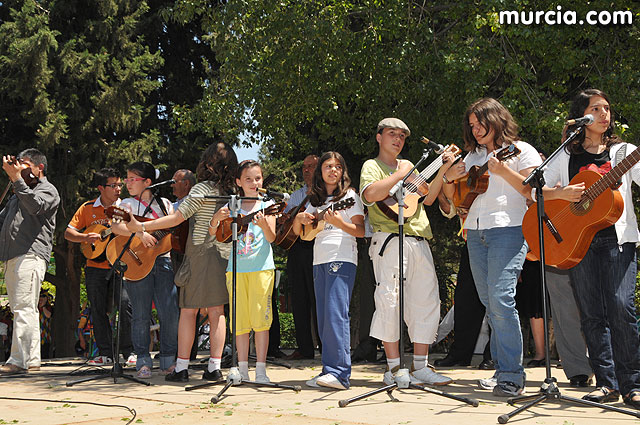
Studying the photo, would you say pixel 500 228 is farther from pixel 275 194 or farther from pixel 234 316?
pixel 234 316

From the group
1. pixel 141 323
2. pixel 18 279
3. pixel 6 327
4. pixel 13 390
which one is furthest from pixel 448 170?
pixel 6 327

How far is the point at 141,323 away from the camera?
290 inches

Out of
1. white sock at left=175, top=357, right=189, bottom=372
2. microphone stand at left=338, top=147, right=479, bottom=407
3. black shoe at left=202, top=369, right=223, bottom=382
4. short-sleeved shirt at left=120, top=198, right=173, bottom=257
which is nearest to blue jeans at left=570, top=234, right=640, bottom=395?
microphone stand at left=338, top=147, right=479, bottom=407

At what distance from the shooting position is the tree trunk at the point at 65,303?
52.3ft

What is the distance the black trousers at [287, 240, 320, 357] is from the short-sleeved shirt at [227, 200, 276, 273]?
7.92 ft

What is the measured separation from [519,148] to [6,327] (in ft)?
37.9

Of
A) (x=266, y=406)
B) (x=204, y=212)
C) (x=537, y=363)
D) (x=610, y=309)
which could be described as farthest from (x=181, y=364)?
(x=537, y=363)

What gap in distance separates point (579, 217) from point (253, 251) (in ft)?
9.34

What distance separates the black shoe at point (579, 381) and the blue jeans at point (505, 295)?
3.08 feet

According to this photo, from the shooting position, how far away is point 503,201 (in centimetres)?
555

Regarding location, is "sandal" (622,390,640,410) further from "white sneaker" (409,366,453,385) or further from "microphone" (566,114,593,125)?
"microphone" (566,114,593,125)

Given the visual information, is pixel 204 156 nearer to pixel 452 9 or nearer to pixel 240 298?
pixel 240 298

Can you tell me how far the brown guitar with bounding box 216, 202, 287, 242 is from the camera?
20.2 feet

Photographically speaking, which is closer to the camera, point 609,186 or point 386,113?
point 609,186
